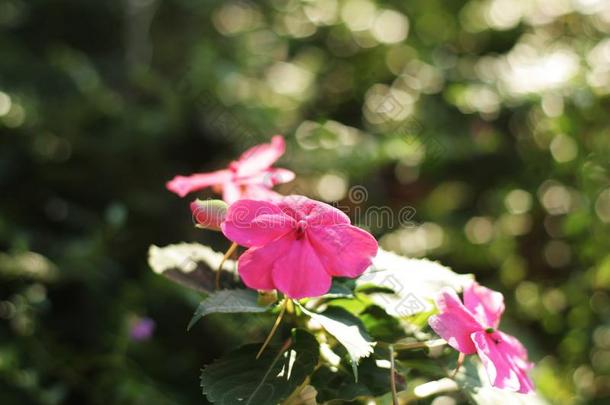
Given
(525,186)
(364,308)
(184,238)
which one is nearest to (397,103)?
(525,186)

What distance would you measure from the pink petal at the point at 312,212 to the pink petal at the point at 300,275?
0.04 m

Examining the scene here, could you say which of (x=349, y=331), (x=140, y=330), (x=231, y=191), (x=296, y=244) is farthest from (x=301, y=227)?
(x=140, y=330)

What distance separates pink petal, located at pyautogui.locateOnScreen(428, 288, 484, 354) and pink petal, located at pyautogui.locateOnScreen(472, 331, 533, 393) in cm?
1

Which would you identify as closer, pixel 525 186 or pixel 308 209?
pixel 308 209

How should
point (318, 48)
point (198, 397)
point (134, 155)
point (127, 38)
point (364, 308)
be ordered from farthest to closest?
1. point (127, 38)
2. point (318, 48)
3. point (134, 155)
4. point (198, 397)
5. point (364, 308)

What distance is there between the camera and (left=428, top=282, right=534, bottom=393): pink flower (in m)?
0.74

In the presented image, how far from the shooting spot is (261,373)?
0.78m

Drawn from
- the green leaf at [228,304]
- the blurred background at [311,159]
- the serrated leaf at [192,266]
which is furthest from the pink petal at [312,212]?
the blurred background at [311,159]

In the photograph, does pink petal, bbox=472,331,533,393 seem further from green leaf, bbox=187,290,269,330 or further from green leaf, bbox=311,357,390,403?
green leaf, bbox=187,290,269,330

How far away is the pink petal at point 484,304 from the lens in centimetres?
82

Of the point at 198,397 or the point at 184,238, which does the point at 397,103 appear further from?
the point at 198,397

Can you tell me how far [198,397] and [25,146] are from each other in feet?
3.18

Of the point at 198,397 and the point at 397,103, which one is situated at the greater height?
the point at 397,103

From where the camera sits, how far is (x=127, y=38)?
2.52 metres
